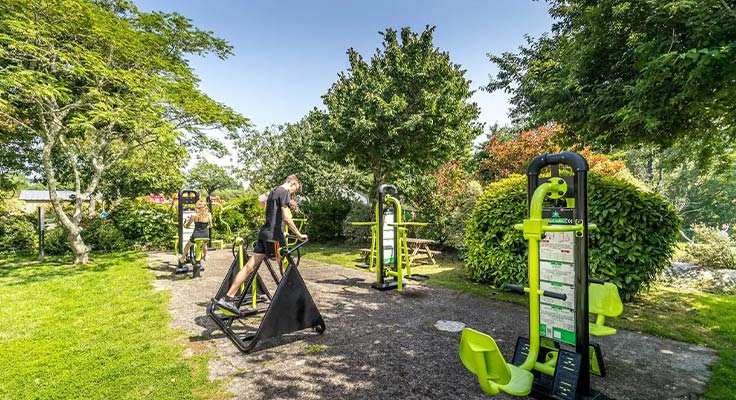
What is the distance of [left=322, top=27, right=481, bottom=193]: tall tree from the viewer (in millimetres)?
11141

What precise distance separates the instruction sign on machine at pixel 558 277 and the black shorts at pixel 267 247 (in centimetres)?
267

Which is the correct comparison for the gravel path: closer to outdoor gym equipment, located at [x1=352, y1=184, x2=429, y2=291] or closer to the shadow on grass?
outdoor gym equipment, located at [x1=352, y1=184, x2=429, y2=291]

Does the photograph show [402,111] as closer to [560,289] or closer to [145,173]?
[560,289]

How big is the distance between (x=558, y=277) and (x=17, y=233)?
15738 mm

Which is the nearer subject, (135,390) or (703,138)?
(135,390)

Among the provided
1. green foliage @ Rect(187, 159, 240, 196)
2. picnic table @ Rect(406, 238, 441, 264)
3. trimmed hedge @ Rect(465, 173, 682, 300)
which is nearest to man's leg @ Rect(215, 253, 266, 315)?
trimmed hedge @ Rect(465, 173, 682, 300)

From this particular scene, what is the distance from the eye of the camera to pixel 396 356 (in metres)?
3.31

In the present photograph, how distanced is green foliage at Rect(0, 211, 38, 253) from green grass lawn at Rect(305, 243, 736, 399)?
1360 cm

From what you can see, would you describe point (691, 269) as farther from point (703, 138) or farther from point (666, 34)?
point (666, 34)

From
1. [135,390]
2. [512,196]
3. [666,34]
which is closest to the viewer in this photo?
[135,390]

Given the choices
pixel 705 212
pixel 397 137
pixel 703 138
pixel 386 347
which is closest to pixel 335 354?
pixel 386 347

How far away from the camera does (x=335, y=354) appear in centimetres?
337

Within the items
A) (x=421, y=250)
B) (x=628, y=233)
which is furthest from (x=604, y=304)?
(x=421, y=250)

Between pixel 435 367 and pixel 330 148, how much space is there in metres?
8.92
